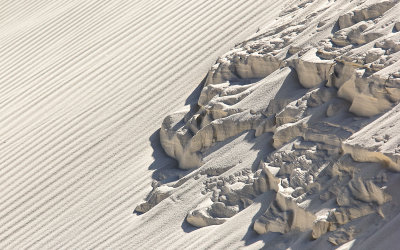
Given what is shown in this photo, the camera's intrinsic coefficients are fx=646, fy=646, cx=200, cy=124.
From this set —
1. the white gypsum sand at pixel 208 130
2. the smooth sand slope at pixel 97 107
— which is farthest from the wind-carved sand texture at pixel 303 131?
the smooth sand slope at pixel 97 107

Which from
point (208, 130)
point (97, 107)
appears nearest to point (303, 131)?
point (208, 130)

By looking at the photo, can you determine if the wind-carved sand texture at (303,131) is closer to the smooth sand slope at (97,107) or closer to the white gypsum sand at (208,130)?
the white gypsum sand at (208,130)

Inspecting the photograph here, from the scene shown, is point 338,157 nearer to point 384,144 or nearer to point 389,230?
point 384,144

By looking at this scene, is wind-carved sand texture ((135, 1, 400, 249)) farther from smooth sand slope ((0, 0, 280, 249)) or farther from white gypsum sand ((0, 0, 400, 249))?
smooth sand slope ((0, 0, 280, 249))

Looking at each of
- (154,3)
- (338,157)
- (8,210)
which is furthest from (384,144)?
(154,3)

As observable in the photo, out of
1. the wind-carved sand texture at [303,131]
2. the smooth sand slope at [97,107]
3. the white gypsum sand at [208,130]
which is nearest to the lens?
the wind-carved sand texture at [303,131]

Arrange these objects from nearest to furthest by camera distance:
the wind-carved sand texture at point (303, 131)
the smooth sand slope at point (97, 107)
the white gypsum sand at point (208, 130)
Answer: the wind-carved sand texture at point (303, 131) → the white gypsum sand at point (208, 130) → the smooth sand slope at point (97, 107)
